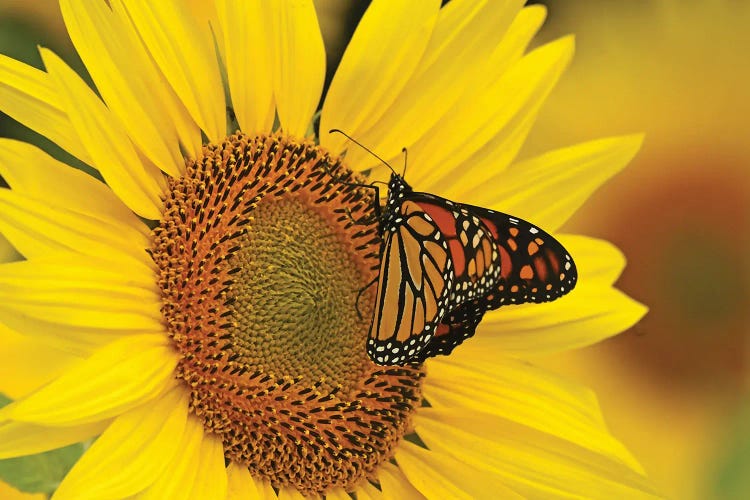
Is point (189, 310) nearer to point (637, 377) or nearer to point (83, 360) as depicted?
point (83, 360)

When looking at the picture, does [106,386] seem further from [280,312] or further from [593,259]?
[593,259]

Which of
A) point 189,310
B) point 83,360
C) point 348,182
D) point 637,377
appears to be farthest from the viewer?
point 637,377

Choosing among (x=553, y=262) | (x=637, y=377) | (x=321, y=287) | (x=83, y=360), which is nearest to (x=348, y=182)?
(x=321, y=287)

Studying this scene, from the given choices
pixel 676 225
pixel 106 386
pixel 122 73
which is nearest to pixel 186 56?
pixel 122 73

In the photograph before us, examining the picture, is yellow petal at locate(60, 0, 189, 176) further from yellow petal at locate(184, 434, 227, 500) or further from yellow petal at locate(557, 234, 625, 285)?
yellow petal at locate(557, 234, 625, 285)

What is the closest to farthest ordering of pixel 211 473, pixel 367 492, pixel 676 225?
pixel 211 473
pixel 367 492
pixel 676 225

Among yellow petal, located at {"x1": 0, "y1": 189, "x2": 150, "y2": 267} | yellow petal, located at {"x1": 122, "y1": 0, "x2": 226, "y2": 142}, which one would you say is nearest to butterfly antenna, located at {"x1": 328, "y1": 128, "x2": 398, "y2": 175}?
yellow petal, located at {"x1": 122, "y1": 0, "x2": 226, "y2": 142}

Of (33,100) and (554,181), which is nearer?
(33,100)
